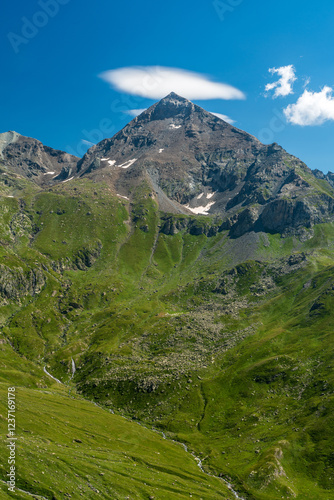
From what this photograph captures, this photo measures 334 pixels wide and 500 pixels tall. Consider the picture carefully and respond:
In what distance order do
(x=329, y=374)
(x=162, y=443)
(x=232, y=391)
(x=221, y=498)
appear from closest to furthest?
(x=221, y=498), (x=162, y=443), (x=329, y=374), (x=232, y=391)

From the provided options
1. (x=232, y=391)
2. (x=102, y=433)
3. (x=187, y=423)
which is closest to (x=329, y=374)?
(x=232, y=391)

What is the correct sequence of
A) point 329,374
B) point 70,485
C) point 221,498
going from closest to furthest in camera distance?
point 70,485 < point 221,498 < point 329,374

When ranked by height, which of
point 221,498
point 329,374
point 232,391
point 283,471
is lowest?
point 221,498

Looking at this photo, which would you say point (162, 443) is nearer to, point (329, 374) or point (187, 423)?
point (187, 423)

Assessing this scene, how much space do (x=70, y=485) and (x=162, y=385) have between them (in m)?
137

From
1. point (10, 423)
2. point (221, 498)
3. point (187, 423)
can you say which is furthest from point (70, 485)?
point (187, 423)

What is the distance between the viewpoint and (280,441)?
5207 inches

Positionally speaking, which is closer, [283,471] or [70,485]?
[70,485]

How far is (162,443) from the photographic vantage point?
13975cm

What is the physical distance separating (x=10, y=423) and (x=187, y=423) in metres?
106

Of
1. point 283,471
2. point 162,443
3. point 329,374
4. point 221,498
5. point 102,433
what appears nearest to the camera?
point 221,498

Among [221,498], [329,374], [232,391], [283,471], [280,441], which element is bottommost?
[221,498]

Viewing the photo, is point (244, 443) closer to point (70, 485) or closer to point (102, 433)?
point (102, 433)

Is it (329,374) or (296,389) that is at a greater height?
(329,374)
